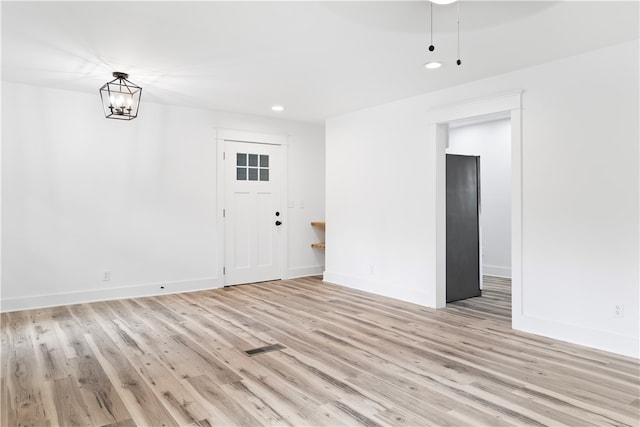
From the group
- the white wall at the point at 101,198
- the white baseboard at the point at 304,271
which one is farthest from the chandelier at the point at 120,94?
the white baseboard at the point at 304,271

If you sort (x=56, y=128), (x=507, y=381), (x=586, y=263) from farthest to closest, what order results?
(x=56, y=128) < (x=586, y=263) < (x=507, y=381)

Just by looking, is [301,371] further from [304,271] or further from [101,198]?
[304,271]

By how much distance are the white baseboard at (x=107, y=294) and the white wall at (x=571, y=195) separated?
2.90 meters

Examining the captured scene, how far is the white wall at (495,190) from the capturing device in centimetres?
671

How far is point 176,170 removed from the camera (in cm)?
567

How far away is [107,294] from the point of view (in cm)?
516

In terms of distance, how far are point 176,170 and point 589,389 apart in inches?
198

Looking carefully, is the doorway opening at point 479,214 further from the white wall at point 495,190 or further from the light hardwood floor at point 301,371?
the light hardwood floor at point 301,371

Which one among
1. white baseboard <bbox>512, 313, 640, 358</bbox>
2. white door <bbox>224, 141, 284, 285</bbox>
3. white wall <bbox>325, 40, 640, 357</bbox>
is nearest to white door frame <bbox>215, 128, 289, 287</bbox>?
white door <bbox>224, 141, 284, 285</bbox>

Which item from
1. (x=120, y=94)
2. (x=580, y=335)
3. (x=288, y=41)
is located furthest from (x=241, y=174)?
(x=580, y=335)

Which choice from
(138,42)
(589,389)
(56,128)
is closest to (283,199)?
(56,128)

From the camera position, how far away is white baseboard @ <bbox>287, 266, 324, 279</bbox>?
6.76 meters

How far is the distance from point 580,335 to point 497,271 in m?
3.40

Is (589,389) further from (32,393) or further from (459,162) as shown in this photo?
(32,393)
